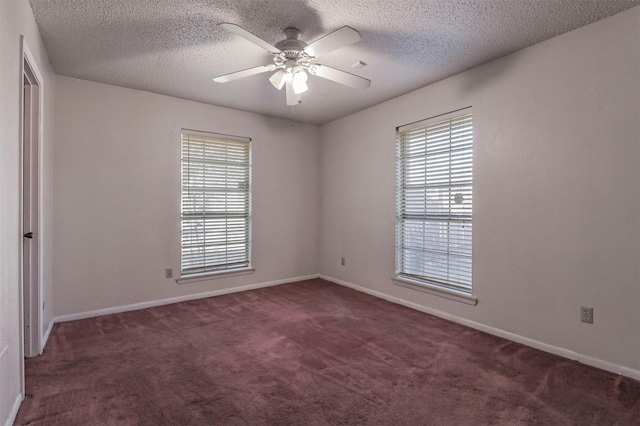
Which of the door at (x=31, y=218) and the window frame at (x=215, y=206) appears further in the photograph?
the window frame at (x=215, y=206)

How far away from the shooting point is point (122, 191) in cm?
390

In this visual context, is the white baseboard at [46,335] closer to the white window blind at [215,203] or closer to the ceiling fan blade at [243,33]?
the white window blind at [215,203]

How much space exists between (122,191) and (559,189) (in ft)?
14.4

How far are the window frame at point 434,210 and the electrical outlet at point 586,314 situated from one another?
900mm

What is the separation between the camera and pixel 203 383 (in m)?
2.33

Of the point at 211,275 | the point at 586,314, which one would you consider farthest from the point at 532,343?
the point at 211,275

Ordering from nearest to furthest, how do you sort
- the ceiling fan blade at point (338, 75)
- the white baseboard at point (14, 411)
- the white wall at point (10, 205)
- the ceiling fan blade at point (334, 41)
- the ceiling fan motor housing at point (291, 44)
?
the white wall at point (10, 205), the white baseboard at point (14, 411), the ceiling fan blade at point (334, 41), the ceiling fan motor housing at point (291, 44), the ceiling fan blade at point (338, 75)

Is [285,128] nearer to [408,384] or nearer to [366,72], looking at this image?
[366,72]

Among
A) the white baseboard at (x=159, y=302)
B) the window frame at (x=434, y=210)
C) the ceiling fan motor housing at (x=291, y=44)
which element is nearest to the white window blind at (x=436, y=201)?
the window frame at (x=434, y=210)

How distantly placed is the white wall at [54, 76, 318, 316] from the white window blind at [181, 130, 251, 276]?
121 millimetres

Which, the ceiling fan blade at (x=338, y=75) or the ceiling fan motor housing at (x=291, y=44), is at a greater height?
the ceiling fan motor housing at (x=291, y=44)

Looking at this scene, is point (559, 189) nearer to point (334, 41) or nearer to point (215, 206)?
point (334, 41)

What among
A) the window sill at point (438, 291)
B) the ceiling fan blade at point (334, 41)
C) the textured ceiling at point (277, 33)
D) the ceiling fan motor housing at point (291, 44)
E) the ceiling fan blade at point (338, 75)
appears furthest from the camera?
the window sill at point (438, 291)

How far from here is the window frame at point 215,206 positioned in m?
4.41
